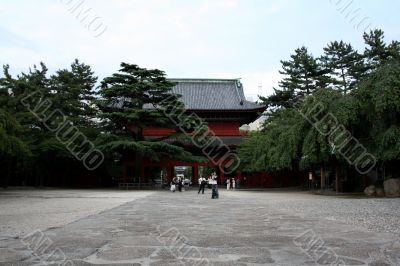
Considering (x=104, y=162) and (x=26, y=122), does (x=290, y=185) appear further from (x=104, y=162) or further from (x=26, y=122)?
(x=26, y=122)

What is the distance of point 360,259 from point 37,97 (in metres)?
34.5

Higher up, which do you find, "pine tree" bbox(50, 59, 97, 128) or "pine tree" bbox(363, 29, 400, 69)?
"pine tree" bbox(363, 29, 400, 69)

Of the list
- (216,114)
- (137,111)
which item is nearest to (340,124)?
(137,111)

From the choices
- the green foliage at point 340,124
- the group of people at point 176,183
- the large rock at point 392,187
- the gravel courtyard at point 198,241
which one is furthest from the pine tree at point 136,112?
the gravel courtyard at point 198,241

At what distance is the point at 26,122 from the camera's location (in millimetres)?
34969

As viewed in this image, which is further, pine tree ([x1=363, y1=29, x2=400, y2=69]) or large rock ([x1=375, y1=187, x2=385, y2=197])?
pine tree ([x1=363, y1=29, x2=400, y2=69])

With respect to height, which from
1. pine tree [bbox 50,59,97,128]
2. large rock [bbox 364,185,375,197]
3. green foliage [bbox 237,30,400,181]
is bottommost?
large rock [bbox 364,185,375,197]

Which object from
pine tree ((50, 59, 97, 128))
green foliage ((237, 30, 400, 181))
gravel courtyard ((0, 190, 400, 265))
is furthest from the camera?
pine tree ((50, 59, 97, 128))

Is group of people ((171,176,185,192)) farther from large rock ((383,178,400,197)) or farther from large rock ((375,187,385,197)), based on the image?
large rock ((383,178,400,197))

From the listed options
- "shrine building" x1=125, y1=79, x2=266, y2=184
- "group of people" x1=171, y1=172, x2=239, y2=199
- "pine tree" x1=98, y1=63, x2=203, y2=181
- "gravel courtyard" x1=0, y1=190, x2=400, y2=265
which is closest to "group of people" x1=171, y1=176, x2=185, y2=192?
"group of people" x1=171, y1=172, x2=239, y2=199

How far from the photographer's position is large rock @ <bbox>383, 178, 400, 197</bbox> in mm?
21047

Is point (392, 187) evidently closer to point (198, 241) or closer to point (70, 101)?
point (198, 241)

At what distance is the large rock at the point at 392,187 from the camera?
2105 centimetres

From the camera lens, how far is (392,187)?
21.2 m
